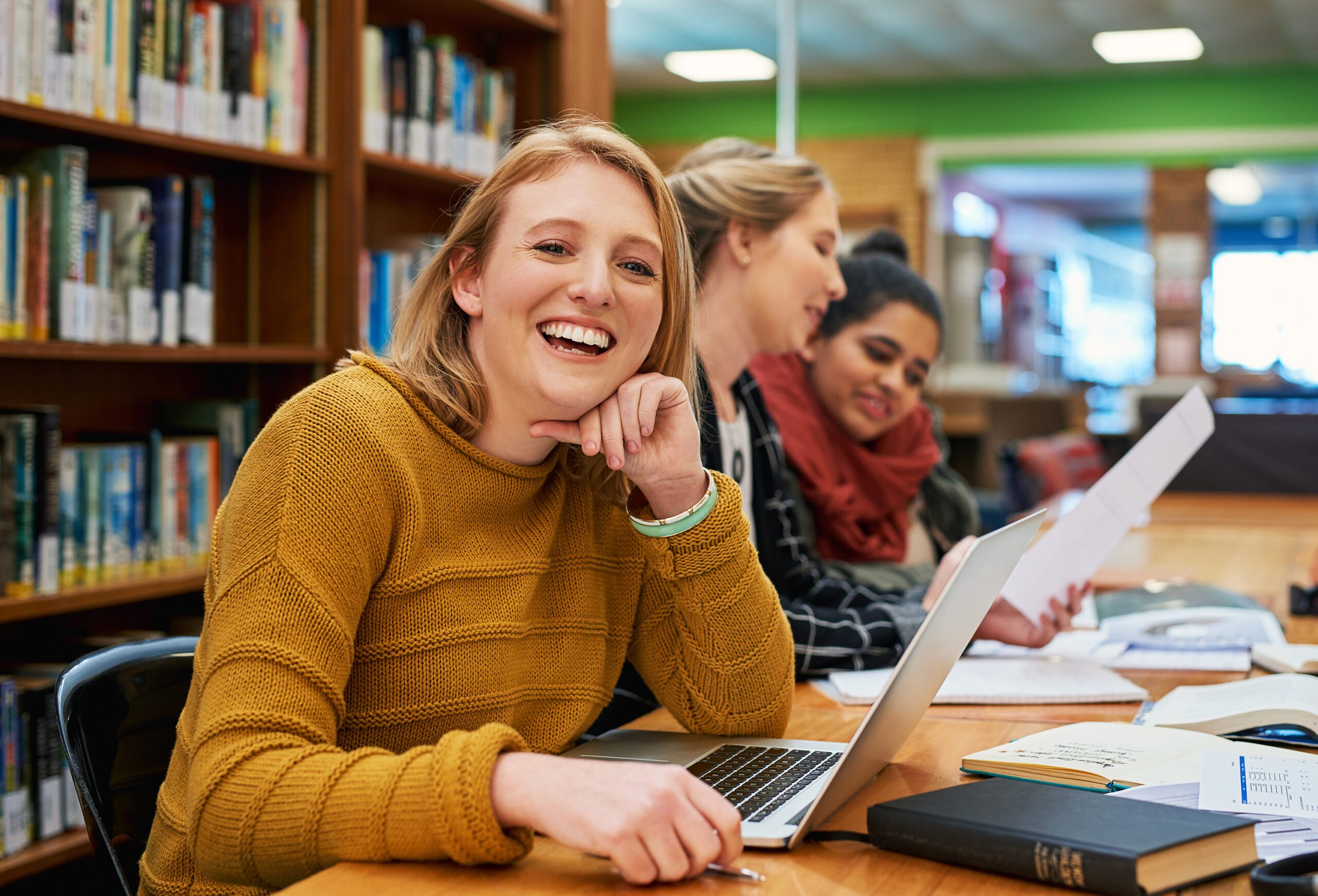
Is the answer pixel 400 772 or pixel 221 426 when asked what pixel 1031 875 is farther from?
pixel 221 426

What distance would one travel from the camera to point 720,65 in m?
8.70

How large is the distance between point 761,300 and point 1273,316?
12603 mm

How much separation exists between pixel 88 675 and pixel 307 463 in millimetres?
377

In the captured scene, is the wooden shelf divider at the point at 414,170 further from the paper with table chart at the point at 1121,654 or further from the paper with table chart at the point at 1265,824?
the paper with table chart at the point at 1265,824

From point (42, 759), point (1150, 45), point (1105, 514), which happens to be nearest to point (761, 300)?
point (1105, 514)

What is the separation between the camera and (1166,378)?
881cm

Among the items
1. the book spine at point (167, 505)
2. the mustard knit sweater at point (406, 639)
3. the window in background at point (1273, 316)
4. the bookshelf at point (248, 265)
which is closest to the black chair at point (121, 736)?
the mustard knit sweater at point (406, 639)

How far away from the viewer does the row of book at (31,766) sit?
6.98 ft

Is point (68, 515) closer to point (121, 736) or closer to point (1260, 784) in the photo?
point (121, 736)

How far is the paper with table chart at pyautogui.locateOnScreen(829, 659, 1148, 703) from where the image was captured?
1398 millimetres

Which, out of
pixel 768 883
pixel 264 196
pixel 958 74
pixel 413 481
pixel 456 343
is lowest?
pixel 768 883

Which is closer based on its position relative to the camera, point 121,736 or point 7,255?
point 121,736

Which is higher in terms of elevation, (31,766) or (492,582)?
(492,582)

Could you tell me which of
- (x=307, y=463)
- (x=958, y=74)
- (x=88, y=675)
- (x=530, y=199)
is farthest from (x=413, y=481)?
(x=958, y=74)
